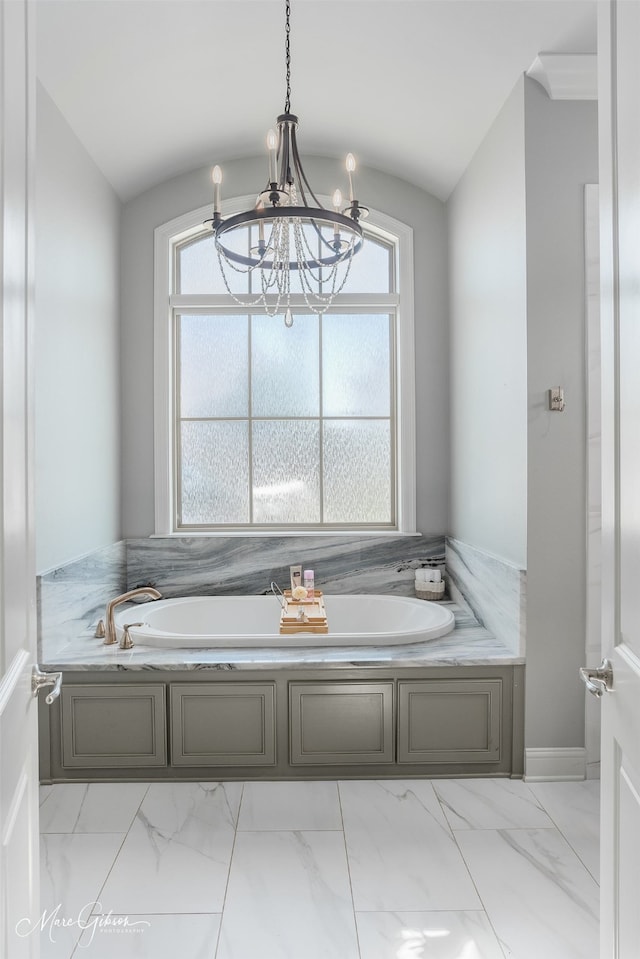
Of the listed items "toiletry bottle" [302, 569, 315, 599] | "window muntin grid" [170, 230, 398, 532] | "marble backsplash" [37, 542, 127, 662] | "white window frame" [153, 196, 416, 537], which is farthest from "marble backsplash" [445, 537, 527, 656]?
"marble backsplash" [37, 542, 127, 662]

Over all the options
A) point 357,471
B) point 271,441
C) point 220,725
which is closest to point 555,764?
point 220,725

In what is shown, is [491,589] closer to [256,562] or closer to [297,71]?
[256,562]

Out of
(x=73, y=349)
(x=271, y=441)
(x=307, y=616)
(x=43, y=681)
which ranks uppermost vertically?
(x=73, y=349)

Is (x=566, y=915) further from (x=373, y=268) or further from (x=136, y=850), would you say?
(x=373, y=268)

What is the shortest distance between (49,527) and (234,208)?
2075mm

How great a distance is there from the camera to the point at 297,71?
2852 millimetres

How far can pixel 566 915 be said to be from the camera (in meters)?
1.86

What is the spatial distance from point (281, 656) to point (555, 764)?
3.72 ft

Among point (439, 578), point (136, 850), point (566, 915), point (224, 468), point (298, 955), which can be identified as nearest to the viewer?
point (298, 955)

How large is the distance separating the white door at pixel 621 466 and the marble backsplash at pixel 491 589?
1427 millimetres

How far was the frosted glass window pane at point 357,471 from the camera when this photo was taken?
3938 mm

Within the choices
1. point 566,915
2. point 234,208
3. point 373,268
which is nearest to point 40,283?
point 234,208

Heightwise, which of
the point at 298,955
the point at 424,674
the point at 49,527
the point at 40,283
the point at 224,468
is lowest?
the point at 298,955

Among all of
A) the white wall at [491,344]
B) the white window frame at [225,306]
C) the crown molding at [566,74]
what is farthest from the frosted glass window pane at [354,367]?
the crown molding at [566,74]
